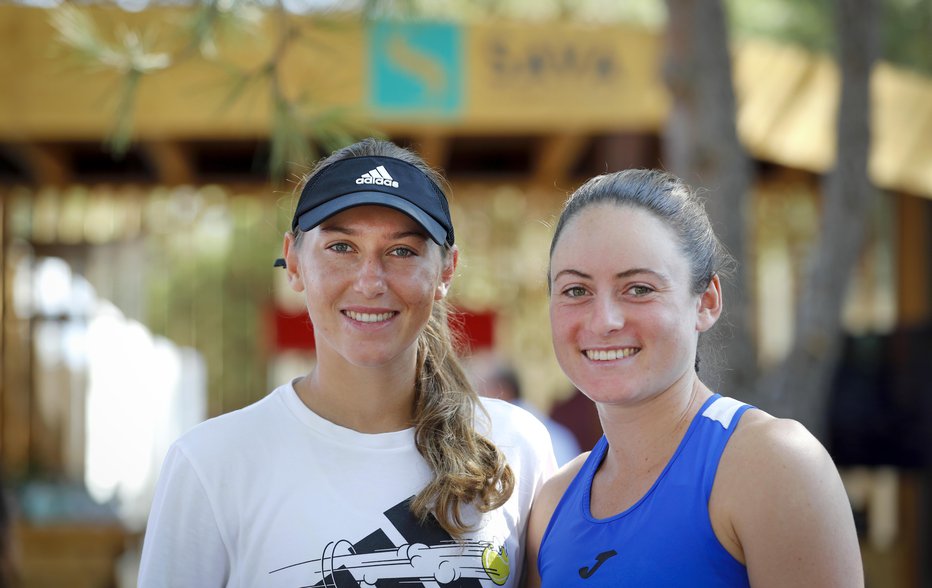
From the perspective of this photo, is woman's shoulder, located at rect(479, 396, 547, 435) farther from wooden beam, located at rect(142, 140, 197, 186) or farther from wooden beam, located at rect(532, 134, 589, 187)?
wooden beam, located at rect(142, 140, 197, 186)

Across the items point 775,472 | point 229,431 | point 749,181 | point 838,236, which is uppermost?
point 749,181

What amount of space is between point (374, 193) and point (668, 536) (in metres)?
0.82

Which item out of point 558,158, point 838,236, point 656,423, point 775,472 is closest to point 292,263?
point 656,423

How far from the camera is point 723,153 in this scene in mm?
4379

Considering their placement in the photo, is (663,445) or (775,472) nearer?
(775,472)

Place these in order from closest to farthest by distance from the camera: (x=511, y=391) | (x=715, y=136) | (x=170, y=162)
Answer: (x=715, y=136) → (x=511, y=391) → (x=170, y=162)

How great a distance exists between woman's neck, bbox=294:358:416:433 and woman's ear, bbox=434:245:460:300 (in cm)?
17

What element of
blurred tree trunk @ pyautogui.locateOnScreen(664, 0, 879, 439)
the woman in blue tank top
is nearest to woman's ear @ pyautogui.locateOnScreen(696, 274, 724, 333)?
the woman in blue tank top

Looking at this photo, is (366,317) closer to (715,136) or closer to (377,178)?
(377,178)

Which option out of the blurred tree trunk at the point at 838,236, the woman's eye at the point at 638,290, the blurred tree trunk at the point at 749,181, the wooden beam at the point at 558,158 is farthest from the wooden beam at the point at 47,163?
the woman's eye at the point at 638,290

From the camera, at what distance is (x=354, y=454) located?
211 cm

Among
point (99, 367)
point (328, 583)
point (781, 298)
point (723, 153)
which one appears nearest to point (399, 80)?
point (723, 153)

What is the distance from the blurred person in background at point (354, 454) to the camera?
6.57 feet

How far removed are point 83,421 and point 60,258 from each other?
1664 mm
